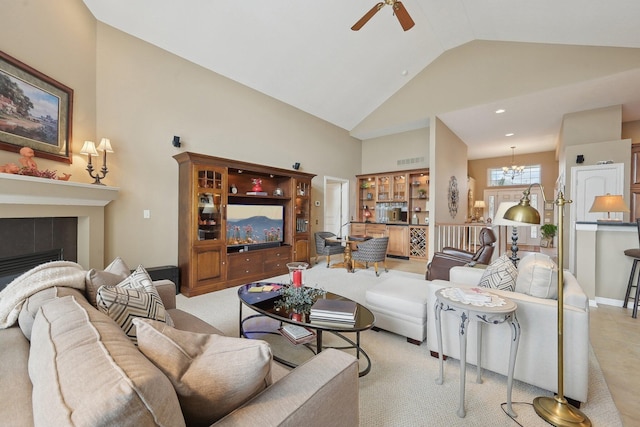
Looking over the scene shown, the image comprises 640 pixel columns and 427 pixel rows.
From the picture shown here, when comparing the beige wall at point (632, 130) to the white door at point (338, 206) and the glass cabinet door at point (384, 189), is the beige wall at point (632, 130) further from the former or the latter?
the white door at point (338, 206)

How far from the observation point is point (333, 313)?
6.06 feet

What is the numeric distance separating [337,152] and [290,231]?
2.97 meters

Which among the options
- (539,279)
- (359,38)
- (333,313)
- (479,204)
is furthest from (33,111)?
(479,204)

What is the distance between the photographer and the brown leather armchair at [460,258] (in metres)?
3.63

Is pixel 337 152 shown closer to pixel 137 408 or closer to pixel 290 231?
pixel 290 231

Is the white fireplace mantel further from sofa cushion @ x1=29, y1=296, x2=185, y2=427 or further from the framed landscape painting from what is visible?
sofa cushion @ x1=29, y1=296, x2=185, y2=427

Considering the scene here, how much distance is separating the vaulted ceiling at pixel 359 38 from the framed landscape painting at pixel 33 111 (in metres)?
1.33

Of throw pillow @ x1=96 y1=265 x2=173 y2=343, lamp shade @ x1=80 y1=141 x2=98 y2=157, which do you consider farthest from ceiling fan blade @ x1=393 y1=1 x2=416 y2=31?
lamp shade @ x1=80 y1=141 x2=98 y2=157

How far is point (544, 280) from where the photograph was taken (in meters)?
1.91

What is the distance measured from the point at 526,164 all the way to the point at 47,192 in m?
11.7

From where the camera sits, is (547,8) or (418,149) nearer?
(547,8)

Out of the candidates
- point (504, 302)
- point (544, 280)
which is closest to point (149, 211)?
point (504, 302)

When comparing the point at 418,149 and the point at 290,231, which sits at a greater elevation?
the point at 418,149

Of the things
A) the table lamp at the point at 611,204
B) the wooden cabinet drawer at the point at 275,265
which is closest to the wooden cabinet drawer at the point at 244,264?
the wooden cabinet drawer at the point at 275,265
